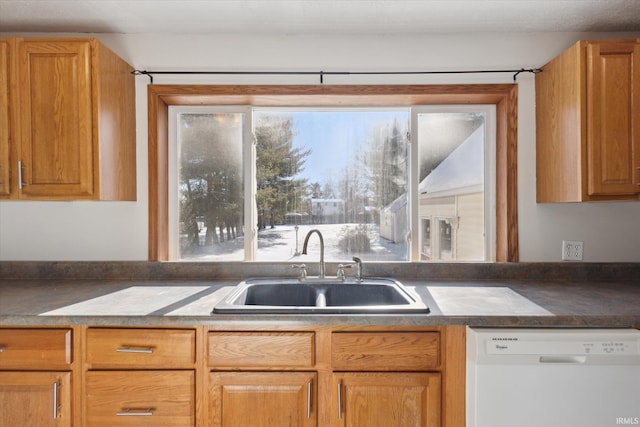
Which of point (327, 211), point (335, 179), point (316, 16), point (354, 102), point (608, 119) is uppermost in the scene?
point (316, 16)

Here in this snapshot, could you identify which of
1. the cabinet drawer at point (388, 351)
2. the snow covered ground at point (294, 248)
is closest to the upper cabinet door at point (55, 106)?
the snow covered ground at point (294, 248)

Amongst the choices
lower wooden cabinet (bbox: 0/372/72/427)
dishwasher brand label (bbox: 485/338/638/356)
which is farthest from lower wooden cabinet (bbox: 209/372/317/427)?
dishwasher brand label (bbox: 485/338/638/356)

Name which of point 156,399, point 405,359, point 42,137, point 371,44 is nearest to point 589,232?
point 405,359

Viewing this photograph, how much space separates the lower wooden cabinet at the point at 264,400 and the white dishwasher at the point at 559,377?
65cm

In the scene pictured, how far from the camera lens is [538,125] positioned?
6.42 ft

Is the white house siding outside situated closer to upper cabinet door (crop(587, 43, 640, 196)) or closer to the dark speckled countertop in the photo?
the dark speckled countertop

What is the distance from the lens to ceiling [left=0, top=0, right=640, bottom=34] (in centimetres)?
171

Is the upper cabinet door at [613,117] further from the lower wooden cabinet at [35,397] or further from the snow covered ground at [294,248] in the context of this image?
the lower wooden cabinet at [35,397]

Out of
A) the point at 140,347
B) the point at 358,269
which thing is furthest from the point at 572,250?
the point at 140,347

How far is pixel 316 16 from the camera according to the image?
181 centimetres

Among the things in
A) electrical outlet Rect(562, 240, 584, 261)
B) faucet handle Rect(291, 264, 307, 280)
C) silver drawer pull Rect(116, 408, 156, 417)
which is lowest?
silver drawer pull Rect(116, 408, 156, 417)

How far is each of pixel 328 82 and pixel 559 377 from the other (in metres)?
1.72

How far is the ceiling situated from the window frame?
31 centimetres

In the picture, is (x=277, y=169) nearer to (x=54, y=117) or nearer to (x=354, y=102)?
(x=354, y=102)
